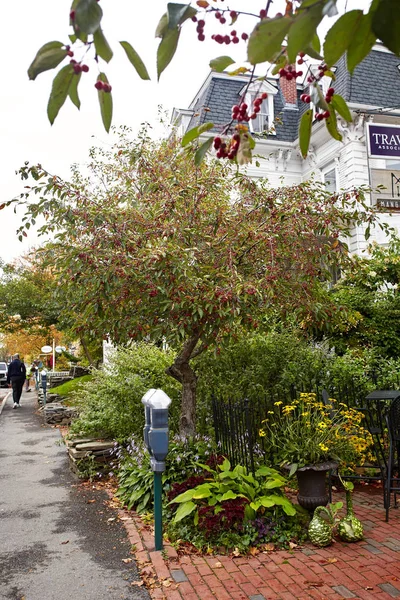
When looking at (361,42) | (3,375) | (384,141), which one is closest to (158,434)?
(384,141)

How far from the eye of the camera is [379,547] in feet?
14.3

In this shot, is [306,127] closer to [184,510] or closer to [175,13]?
[175,13]

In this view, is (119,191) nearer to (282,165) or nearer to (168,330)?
(168,330)

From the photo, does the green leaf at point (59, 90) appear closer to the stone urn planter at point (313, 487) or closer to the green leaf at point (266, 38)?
the green leaf at point (266, 38)

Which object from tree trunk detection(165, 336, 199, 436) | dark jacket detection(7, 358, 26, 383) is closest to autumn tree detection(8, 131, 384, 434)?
tree trunk detection(165, 336, 199, 436)

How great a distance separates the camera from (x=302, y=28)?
1.16m

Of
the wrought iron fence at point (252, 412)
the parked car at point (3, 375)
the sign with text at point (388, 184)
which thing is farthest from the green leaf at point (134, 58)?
the parked car at point (3, 375)

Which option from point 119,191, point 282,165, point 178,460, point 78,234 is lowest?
point 178,460

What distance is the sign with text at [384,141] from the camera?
4680 mm

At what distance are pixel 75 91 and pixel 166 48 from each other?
28cm

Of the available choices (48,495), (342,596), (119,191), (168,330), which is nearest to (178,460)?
(168,330)

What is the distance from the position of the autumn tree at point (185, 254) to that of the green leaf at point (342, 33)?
149 inches

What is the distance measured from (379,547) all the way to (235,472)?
1395 mm

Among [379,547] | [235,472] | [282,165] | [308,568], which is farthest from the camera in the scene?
[282,165]
